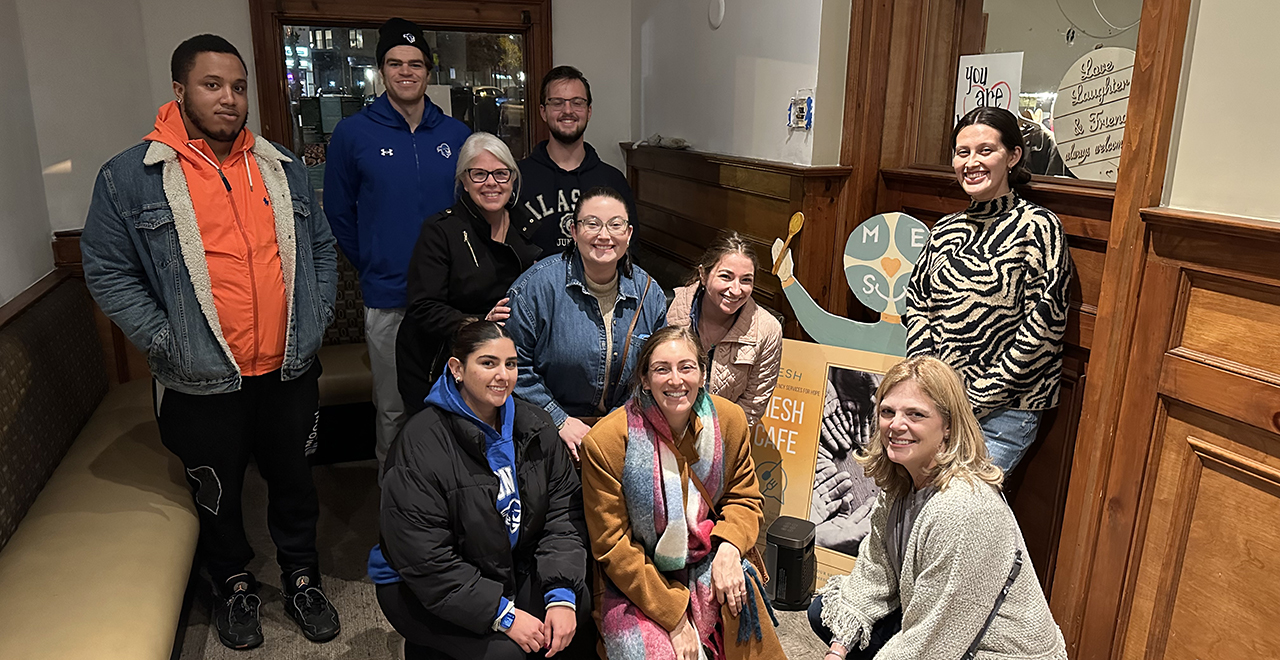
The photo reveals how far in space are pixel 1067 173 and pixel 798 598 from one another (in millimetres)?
1438

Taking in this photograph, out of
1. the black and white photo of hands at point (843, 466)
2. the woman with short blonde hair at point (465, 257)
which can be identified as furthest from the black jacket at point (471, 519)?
the black and white photo of hands at point (843, 466)

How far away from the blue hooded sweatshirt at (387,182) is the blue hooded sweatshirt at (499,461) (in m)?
1.05

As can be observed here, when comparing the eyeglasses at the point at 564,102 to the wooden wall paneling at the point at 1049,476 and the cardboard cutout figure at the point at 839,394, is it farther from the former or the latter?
the wooden wall paneling at the point at 1049,476

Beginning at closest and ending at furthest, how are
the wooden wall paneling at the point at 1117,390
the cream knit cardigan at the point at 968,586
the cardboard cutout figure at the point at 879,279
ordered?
1. the cream knit cardigan at the point at 968,586
2. the wooden wall paneling at the point at 1117,390
3. the cardboard cutout figure at the point at 879,279

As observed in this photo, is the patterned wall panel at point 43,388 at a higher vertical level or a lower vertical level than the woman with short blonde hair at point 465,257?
lower

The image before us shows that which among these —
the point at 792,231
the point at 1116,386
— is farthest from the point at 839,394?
the point at 1116,386

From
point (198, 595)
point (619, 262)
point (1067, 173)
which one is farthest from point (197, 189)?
point (1067, 173)

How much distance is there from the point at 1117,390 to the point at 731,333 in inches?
40.2

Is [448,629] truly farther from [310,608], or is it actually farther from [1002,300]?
[1002,300]

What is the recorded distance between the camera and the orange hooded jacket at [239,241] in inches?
85.4

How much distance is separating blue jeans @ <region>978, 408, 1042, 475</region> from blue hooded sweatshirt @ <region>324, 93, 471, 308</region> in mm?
1920

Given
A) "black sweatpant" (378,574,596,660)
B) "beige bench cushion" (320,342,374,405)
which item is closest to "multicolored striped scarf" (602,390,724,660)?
"black sweatpant" (378,574,596,660)

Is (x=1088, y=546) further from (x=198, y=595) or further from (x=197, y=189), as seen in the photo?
(x=198, y=595)

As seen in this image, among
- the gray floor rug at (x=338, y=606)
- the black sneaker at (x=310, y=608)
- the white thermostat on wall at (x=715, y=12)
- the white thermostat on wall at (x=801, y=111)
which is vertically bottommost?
the gray floor rug at (x=338, y=606)
